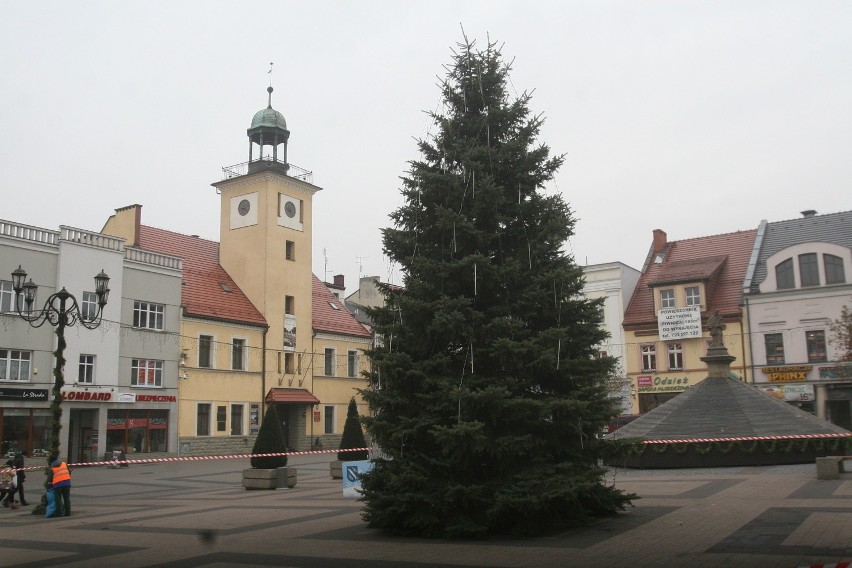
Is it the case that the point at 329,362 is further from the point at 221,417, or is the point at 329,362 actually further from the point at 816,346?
the point at 816,346

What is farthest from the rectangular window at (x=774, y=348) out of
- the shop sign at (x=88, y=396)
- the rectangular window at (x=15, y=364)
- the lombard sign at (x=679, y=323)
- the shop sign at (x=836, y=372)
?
the rectangular window at (x=15, y=364)

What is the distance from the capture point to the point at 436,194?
14.3 meters

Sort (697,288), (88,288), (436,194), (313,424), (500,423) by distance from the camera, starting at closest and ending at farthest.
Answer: (500,423), (436,194), (88,288), (697,288), (313,424)

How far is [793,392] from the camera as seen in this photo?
40406 mm

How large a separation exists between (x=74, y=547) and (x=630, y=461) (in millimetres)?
17421

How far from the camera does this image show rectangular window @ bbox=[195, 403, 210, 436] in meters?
42.0

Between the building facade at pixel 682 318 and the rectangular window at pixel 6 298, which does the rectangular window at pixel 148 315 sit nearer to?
the rectangular window at pixel 6 298

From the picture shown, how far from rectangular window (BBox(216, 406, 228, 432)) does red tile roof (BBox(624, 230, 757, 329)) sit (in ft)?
77.3

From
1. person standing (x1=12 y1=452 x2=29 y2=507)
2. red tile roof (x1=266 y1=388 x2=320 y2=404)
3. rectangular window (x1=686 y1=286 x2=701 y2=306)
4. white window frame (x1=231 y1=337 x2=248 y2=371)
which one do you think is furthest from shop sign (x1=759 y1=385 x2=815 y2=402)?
person standing (x1=12 y1=452 x2=29 y2=507)

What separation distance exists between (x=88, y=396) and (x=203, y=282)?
11.5m

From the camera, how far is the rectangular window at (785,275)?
4014cm

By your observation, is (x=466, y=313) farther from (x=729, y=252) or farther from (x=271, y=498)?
(x=729, y=252)

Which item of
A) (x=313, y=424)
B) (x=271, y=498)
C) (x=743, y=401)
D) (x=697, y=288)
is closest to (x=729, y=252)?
(x=697, y=288)

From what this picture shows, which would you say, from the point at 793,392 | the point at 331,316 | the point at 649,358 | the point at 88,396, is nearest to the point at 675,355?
the point at 649,358
